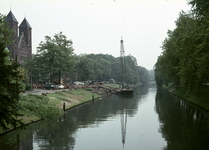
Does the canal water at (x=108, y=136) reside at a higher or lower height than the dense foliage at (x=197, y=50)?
lower

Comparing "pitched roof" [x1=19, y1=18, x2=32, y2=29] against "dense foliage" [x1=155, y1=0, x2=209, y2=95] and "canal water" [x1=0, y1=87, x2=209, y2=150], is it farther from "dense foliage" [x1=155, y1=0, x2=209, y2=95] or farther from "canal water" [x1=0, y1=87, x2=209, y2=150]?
"dense foliage" [x1=155, y1=0, x2=209, y2=95]

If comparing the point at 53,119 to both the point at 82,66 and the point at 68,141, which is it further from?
the point at 82,66

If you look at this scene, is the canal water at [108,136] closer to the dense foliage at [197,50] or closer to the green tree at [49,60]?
the dense foliage at [197,50]

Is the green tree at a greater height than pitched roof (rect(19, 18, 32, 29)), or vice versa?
pitched roof (rect(19, 18, 32, 29))

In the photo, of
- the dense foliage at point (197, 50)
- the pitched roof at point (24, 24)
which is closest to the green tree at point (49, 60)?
the pitched roof at point (24, 24)

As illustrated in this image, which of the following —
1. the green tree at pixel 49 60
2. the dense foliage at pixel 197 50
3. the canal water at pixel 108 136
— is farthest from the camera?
the green tree at pixel 49 60

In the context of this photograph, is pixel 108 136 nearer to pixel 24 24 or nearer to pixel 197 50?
pixel 197 50

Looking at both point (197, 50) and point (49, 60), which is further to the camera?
point (49, 60)

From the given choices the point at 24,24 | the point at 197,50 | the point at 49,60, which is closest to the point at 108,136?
the point at 197,50

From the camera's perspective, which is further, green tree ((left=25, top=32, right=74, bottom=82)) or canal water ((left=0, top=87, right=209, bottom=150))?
green tree ((left=25, top=32, right=74, bottom=82))

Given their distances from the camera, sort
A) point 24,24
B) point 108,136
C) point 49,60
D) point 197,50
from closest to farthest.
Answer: point 108,136
point 197,50
point 49,60
point 24,24

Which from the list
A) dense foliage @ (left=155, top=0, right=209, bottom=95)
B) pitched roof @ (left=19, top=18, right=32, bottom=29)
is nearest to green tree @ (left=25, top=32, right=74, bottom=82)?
pitched roof @ (left=19, top=18, right=32, bottom=29)

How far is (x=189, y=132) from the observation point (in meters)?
20.4

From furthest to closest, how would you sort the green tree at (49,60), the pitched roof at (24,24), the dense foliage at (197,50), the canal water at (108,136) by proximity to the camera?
the pitched roof at (24,24) → the green tree at (49,60) → the dense foliage at (197,50) → the canal water at (108,136)
